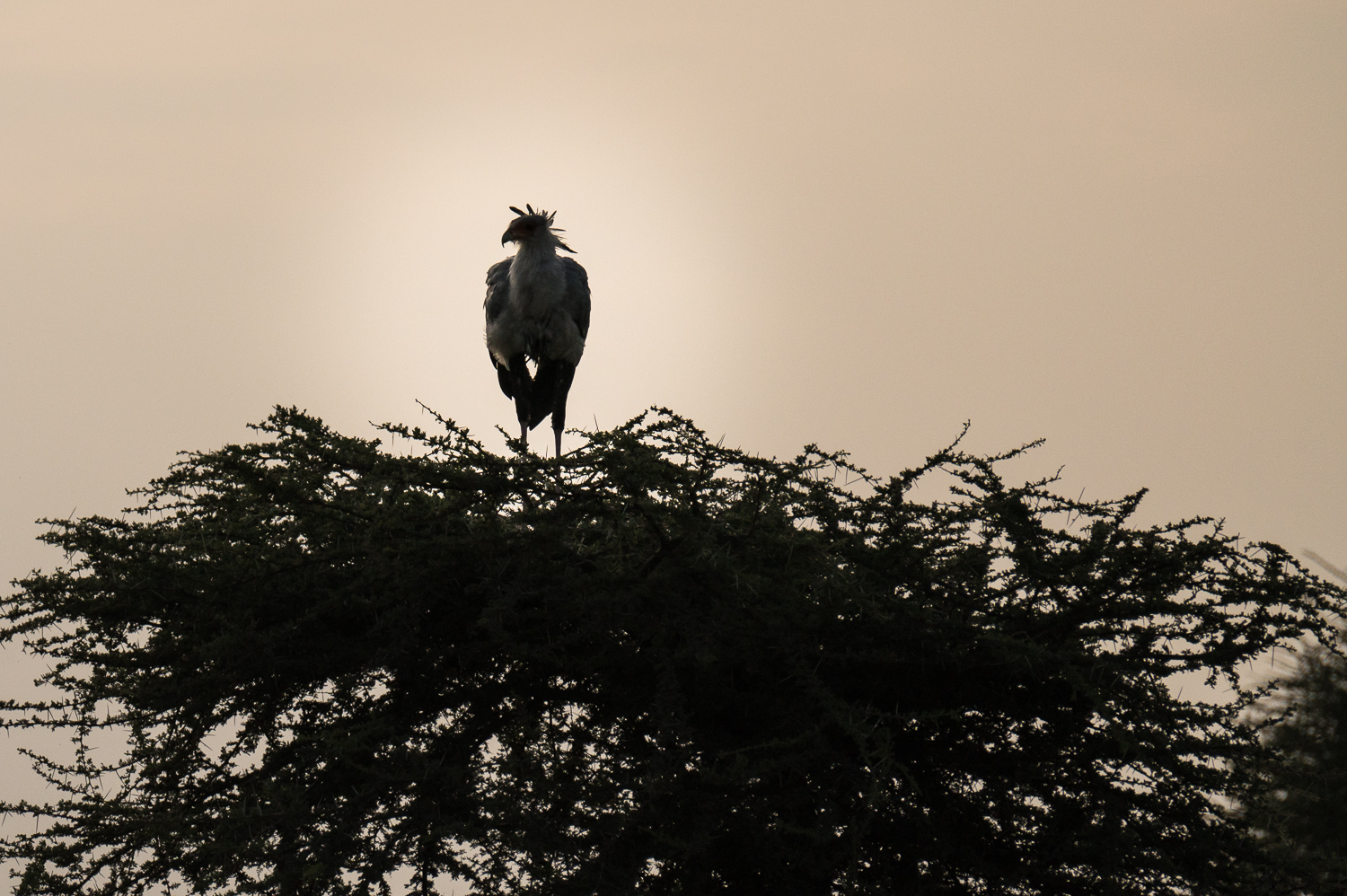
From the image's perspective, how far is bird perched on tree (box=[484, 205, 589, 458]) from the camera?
38.8ft

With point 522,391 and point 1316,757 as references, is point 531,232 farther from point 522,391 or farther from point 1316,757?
point 1316,757

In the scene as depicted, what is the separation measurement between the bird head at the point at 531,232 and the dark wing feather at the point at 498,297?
0.33 meters

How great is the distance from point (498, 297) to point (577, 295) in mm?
722

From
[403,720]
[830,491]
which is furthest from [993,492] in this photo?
[403,720]

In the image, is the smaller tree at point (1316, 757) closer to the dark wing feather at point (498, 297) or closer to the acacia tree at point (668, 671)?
the acacia tree at point (668, 671)

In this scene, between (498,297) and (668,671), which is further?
(498,297)

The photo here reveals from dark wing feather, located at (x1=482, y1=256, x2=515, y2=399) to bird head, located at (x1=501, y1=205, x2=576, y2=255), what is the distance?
1.07 ft

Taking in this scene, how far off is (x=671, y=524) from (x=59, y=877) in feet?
10.0

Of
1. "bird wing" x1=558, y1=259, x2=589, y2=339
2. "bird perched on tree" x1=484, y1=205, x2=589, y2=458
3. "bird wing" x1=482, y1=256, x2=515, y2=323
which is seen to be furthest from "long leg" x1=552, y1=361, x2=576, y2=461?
"bird wing" x1=482, y1=256, x2=515, y2=323

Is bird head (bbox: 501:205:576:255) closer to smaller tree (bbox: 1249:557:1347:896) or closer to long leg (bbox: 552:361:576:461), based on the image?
long leg (bbox: 552:361:576:461)

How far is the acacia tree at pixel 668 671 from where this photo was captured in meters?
5.04

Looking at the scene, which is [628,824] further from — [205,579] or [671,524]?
[205,579]

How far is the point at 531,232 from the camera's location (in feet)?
39.5

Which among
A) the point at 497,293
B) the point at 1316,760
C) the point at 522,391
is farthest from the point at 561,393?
the point at 1316,760
